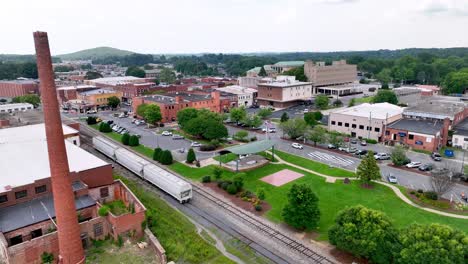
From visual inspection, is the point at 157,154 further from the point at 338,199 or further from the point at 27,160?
the point at 338,199

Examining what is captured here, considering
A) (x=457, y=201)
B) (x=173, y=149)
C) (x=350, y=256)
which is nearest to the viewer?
(x=350, y=256)

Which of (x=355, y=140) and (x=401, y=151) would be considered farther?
(x=355, y=140)

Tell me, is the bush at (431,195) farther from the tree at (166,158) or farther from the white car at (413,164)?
the tree at (166,158)

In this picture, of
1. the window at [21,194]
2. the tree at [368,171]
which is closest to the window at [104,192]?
the window at [21,194]

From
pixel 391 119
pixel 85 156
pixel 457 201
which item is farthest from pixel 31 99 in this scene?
pixel 457 201

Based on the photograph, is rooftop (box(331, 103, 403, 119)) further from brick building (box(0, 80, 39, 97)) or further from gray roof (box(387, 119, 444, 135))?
brick building (box(0, 80, 39, 97))

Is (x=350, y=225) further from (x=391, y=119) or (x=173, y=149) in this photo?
(x=391, y=119)

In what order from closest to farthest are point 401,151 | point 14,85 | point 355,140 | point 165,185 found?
point 165,185
point 401,151
point 355,140
point 14,85
